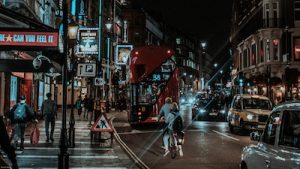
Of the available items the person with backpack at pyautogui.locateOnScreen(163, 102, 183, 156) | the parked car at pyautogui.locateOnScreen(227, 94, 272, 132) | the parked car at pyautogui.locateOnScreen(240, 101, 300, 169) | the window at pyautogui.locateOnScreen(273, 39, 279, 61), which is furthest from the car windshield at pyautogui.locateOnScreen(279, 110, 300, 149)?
the window at pyautogui.locateOnScreen(273, 39, 279, 61)

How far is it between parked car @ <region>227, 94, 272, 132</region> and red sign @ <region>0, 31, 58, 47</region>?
11.2 m

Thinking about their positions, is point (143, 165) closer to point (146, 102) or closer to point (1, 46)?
point (1, 46)

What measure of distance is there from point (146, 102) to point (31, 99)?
930cm

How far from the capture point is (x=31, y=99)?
103ft

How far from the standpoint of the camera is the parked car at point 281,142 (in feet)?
18.3

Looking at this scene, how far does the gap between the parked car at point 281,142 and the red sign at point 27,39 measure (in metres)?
10.4

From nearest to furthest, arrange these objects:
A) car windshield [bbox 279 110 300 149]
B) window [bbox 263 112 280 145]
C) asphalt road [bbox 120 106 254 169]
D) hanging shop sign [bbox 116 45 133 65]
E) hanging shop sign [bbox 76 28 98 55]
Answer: car windshield [bbox 279 110 300 149] → window [bbox 263 112 280 145] → asphalt road [bbox 120 106 254 169] → hanging shop sign [bbox 76 28 98 55] → hanging shop sign [bbox 116 45 133 65]

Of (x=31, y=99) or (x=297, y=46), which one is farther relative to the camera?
(x=297, y=46)

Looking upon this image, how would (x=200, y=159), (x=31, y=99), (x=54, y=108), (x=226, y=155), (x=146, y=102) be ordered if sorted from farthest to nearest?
(x=31, y=99) → (x=146, y=102) → (x=54, y=108) → (x=226, y=155) → (x=200, y=159)

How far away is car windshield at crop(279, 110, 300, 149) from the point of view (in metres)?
5.70

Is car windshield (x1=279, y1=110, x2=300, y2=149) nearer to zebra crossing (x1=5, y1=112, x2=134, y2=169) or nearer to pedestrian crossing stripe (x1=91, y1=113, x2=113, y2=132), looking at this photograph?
zebra crossing (x1=5, y1=112, x2=134, y2=169)

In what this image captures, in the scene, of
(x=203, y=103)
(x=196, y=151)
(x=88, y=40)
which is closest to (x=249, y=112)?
(x=196, y=151)

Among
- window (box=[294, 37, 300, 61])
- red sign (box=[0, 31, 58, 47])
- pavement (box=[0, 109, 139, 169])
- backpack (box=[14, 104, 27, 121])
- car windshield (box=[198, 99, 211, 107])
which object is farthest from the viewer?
window (box=[294, 37, 300, 61])

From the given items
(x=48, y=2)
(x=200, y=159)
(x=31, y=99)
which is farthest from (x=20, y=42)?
(x=48, y=2)
